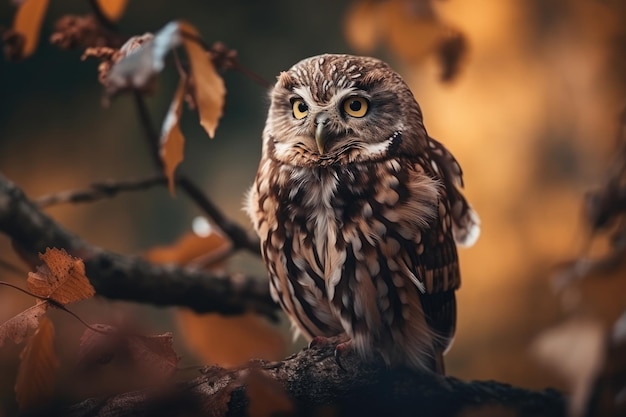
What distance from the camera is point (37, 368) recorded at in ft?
2.46

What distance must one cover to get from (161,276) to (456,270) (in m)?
0.50

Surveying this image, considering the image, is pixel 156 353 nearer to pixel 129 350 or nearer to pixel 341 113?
pixel 129 350

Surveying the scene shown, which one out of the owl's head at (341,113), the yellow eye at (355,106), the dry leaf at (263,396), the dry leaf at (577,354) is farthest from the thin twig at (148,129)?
the dry leaf at (577,354)

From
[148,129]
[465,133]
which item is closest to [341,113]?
[148,129]

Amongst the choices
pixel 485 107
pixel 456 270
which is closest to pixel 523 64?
pixel 485 107

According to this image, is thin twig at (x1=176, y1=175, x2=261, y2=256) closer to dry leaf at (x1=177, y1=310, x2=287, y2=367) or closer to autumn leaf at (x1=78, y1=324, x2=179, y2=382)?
dry leaf at (x1=177, y1=310, x2=287, y2=367)

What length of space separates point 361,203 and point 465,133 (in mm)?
962

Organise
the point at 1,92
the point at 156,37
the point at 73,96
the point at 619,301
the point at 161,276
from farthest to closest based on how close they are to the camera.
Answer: the point at 73,96 → the point at 1,92 → the point at 161,276 → the point at 156,37 → the point at 619,301

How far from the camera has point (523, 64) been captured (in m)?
1.90

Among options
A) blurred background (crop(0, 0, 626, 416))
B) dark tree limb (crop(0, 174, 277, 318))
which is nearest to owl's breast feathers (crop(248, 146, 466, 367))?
dark tree limb (crop(0, 174, 277, 318))

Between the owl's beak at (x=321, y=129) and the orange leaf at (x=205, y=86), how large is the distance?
13cm

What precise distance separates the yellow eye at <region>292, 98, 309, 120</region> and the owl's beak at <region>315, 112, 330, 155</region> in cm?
3

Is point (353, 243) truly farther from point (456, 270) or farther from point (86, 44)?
point (86, 44)

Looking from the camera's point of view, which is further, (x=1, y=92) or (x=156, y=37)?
(x=1, y=92)
